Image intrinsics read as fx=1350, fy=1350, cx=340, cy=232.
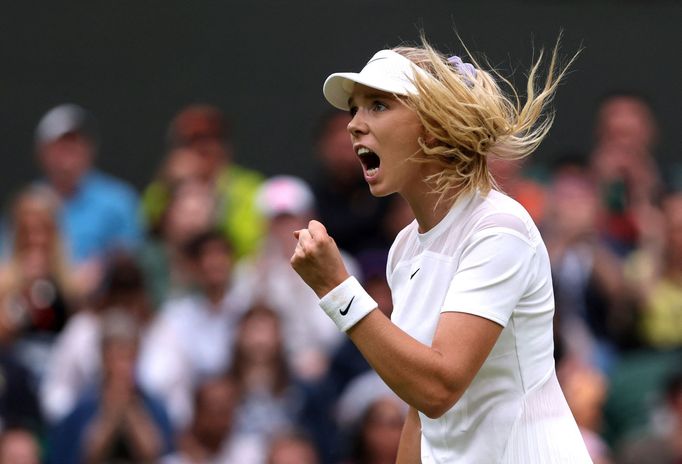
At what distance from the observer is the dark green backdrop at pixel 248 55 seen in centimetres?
785

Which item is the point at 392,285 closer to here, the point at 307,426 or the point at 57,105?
the point at 307,426

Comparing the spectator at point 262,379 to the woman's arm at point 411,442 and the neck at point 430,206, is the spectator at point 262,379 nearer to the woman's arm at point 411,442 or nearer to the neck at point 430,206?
the woman's arm at point 411,442

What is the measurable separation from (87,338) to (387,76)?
3388 mm

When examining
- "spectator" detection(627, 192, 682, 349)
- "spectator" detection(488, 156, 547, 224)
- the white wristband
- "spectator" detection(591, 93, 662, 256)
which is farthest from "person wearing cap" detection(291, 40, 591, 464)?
"spectator" detection(591, 93, 662, 256)

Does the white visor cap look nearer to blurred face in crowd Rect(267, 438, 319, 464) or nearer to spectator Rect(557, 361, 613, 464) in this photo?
blurred face in crowd Rect(267, 438, 319, 464)

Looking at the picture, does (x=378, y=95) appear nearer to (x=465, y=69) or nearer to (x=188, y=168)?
(x=465, y=69)

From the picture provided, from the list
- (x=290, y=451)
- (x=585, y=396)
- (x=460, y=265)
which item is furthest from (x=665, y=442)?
(x=460, y=265)

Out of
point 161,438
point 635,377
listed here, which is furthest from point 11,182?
point 635,377

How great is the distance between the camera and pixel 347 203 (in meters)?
6.79

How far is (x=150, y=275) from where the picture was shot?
22.0ft

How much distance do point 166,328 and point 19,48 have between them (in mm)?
2458

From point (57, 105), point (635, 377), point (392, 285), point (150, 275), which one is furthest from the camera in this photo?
point (57, 105)

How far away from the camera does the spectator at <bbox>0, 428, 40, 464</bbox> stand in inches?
219

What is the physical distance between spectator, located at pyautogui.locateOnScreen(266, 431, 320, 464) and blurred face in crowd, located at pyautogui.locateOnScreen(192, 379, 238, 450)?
10.1 inches
